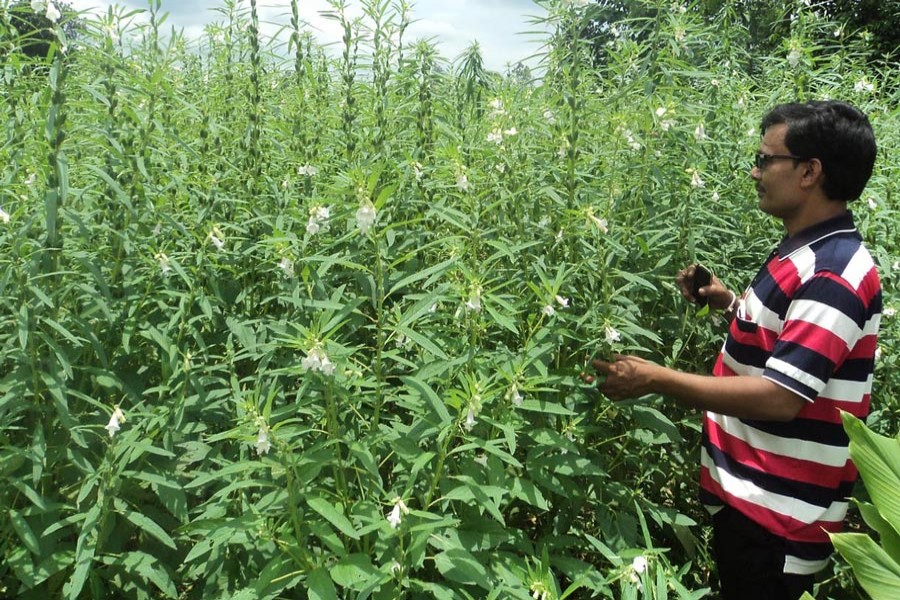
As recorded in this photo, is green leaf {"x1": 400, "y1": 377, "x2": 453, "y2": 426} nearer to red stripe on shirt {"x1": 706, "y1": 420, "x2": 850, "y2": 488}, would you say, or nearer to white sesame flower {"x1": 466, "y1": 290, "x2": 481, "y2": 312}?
white sesame flower {"x1": 466, "y1": 290, "x2": 481, "y2": 312}

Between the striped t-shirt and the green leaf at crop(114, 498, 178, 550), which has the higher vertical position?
the striped t-shirt

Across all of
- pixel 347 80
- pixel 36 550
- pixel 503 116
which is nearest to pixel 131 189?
pixel 347 80

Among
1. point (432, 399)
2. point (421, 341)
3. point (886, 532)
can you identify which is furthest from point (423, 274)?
point (886, 532)

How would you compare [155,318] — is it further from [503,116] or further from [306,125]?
[503,116]

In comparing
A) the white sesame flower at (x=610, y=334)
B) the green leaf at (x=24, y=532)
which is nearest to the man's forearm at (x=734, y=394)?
the white sesame flower at (x=610, y=334)

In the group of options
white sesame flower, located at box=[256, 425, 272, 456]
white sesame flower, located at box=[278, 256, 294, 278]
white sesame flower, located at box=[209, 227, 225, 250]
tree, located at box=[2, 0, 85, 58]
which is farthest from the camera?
white sesame flower, located at box=[209, 227, 225, 250]

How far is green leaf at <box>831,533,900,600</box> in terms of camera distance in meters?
1.96

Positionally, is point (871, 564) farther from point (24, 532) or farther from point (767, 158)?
point (24, 532)

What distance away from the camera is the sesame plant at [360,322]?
2.05 m

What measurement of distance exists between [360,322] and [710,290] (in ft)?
4.34

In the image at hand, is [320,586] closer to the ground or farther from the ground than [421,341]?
closer to the ground

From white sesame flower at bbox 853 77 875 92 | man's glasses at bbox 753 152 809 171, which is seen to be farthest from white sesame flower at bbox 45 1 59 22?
white sesame flower at bbox 853 77 875 92

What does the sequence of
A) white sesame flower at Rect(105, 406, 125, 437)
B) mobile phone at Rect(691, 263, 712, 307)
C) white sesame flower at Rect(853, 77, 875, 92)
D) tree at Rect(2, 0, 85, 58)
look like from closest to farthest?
white sesame flower at Rect(105, 406, 125, 437), tree at Rect(2, 0, 85, 58), mobile phone at Rect(691, 263, 712, 307), white sesame flower at Rect(853, 77, 875, 92)

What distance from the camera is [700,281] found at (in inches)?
106
